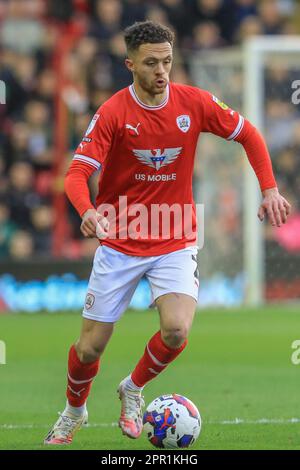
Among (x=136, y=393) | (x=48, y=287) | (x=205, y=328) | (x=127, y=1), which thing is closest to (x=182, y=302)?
(x=136, y=393)

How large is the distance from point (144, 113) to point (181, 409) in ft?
5.74

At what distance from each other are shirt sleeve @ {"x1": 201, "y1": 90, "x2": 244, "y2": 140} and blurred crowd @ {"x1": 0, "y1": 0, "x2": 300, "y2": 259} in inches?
357

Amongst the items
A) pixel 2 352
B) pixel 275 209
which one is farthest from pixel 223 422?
pixel 2 352

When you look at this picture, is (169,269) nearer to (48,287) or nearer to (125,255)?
(125,255)

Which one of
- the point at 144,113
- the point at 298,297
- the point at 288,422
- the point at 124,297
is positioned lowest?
the point at 298,297

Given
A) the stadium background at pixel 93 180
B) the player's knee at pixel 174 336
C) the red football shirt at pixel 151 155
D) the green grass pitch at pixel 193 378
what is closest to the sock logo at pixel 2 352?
the green grass pitch at pixel 193 378

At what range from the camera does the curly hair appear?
695cm

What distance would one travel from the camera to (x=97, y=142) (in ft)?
22.4

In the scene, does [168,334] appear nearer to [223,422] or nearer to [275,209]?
[275,209]

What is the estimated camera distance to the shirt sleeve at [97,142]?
6781mm

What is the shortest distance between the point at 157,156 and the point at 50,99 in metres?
9.94

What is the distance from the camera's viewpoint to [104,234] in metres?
6.30

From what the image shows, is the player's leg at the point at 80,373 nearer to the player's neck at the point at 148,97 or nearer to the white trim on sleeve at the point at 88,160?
the white trim on sleeve at the point at 88,160

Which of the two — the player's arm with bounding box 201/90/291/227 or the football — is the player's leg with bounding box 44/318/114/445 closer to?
the football
